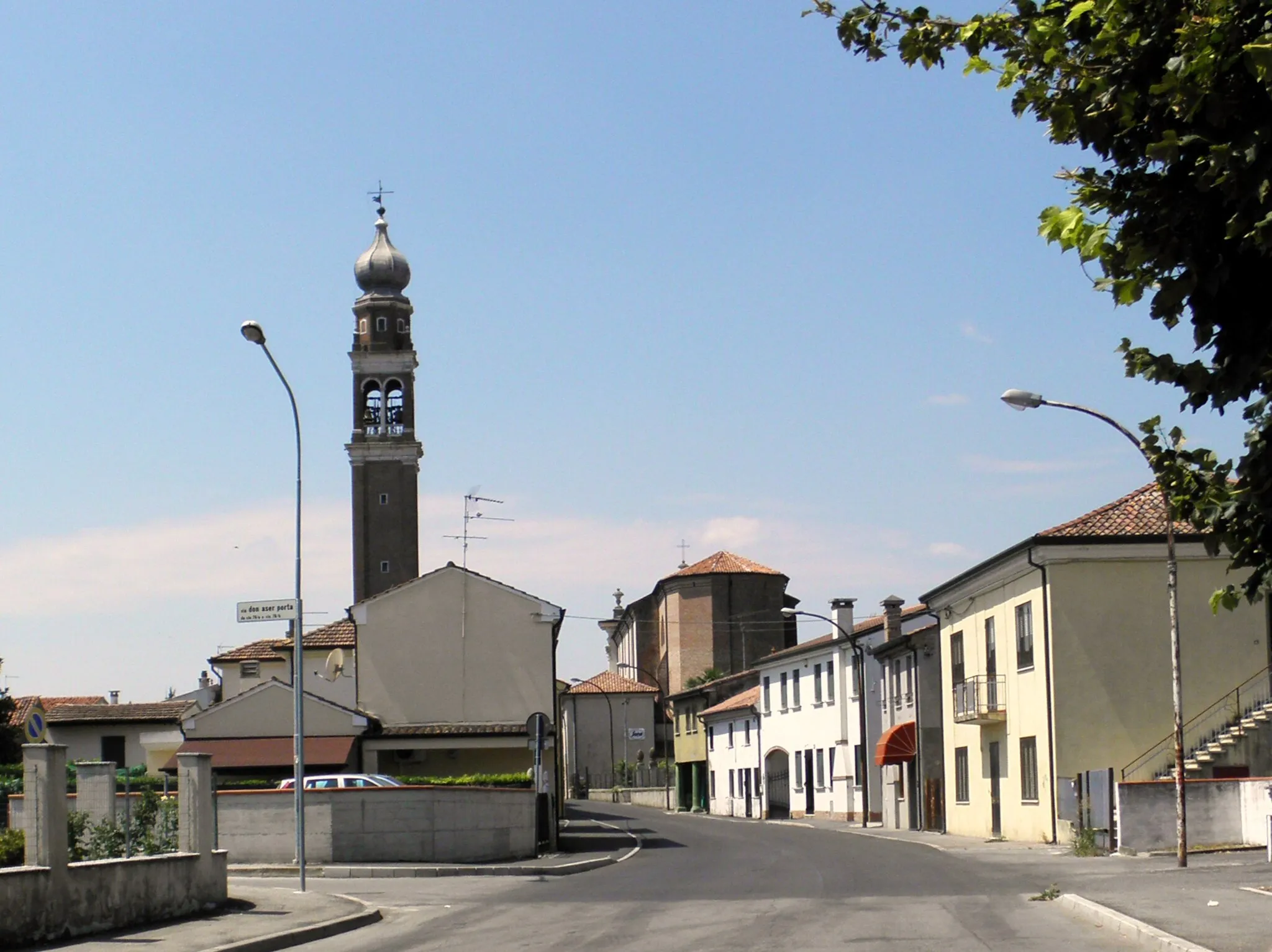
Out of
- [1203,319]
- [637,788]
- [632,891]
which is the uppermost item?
[1203,319]

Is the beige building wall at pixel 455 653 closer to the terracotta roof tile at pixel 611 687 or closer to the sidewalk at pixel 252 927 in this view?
the sidewalk at pixel 252 927

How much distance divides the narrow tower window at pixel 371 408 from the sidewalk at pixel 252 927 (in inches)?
2084

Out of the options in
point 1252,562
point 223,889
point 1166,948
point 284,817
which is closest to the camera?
point 1252,562

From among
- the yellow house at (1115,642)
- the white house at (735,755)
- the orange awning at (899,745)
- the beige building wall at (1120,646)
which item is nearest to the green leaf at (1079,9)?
the yellow house at (1115,642)

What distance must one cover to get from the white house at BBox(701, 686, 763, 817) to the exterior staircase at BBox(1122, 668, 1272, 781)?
35.4m

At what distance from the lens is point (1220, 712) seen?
3231 cm

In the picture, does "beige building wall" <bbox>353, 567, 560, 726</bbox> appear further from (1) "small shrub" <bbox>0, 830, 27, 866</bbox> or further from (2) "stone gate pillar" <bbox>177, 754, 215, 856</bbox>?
(1) "small shrub" <bbox>0, 830, 27, 866</bbox>

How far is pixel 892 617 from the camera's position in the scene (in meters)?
53.0

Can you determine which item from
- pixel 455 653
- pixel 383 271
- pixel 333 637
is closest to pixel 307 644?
pixel 333 637

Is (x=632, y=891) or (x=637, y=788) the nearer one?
(x=632, y=891)

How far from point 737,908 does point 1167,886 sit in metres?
5.57

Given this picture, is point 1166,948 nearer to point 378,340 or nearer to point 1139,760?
point 1139,760

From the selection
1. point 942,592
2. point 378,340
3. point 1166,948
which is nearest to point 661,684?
point 378,340

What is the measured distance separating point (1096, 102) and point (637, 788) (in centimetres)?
8434
